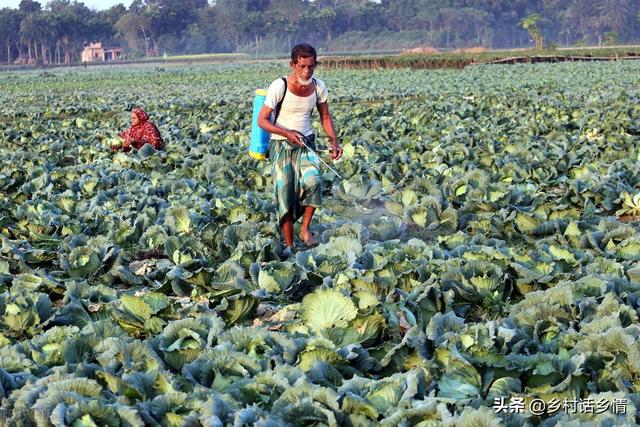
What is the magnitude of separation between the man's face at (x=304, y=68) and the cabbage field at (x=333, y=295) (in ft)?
3.79

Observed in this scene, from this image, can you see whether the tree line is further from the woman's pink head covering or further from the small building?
the woman's pink head covering

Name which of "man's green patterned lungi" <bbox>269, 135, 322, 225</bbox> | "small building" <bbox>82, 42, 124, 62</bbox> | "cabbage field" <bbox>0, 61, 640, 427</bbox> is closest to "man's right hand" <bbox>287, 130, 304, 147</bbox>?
"man's green patterned lungi" <bbox>269, 135, 322, 225</bbox>

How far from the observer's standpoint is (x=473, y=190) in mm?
7348

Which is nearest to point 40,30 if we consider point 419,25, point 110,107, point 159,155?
point 419,25

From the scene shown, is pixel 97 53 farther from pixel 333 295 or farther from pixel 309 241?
pixel 333 295

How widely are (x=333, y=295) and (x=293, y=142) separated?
76.3 inches

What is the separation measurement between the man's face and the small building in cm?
11416

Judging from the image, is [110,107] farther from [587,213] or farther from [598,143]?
[587,213]

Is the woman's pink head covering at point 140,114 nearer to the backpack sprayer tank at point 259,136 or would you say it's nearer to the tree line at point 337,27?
the backpack sprayer tank at point 259,136

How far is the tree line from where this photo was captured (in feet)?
384

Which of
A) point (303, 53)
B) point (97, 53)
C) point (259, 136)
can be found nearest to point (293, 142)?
point (259, 136)

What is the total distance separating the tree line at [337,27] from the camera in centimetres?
11712

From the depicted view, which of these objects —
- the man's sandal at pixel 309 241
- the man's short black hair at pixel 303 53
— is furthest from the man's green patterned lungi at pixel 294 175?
the man's short black hair at pixel 303 53

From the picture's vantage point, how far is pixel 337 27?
128 m
